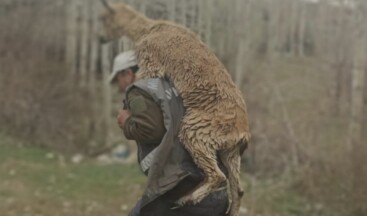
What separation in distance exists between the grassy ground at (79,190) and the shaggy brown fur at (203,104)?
4.99 meters

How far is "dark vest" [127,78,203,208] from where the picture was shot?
341 centimetres

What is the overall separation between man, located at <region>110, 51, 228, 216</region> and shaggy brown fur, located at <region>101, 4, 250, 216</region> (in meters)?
0.05

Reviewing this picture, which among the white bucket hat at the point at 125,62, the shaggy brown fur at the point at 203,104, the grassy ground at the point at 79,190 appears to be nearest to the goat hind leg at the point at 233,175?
the shaggy brown fur at the point at 203,104

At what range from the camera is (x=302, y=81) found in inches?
564

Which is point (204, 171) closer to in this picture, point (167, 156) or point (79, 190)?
point (167, 156)

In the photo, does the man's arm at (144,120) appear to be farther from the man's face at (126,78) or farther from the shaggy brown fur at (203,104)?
the man's face at (126,78)

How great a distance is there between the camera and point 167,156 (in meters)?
3.43

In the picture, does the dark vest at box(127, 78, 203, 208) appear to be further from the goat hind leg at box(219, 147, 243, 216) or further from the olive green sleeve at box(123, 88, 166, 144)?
the goat hind leg at box(219, 147, 243, 216)

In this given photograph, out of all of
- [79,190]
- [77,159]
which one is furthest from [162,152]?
[77,159]

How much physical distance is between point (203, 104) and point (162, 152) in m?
0.31

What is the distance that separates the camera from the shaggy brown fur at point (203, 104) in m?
3.43

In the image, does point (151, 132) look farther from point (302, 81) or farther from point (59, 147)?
point (302, 81)

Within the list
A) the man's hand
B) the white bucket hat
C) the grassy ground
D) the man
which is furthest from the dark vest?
the grassy ground

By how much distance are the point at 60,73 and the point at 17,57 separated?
2.80ft
